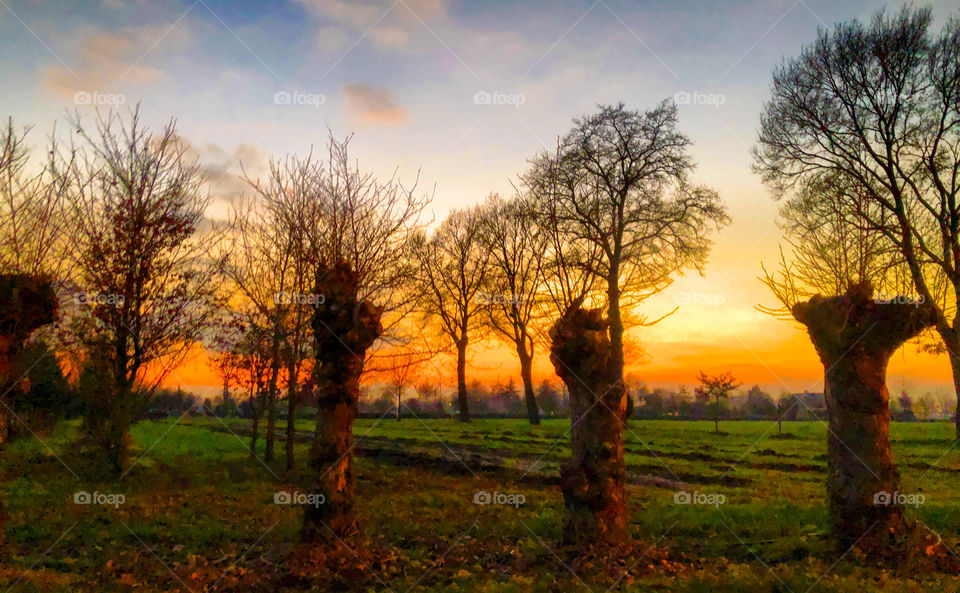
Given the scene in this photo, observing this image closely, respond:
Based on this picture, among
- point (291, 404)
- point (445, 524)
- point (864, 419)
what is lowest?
point (445, 524)

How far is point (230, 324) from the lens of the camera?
64.4 feet

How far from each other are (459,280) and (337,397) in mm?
34146

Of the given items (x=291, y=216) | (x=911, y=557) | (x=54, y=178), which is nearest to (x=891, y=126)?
(x=911, y=557)

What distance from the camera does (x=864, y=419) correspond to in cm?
1069

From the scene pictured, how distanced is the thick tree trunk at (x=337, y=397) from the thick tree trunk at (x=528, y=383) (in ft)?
95.7

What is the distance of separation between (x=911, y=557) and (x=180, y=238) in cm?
2040

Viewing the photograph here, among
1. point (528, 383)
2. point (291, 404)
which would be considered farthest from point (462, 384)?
point (291, 404)

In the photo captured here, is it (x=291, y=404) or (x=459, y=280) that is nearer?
(x=291, y=404)

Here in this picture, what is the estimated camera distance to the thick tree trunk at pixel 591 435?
10.6 m

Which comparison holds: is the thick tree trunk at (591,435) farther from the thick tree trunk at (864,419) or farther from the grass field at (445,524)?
the thick tree trunk at (864,419)

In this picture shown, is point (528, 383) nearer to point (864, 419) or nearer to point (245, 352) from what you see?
point (245, 352)

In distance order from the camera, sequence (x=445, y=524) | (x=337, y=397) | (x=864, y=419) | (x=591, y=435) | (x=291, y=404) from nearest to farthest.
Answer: (x=864, y=419) < (x=337, y=397) < (x=591, y=435) < (x=445, y=524) < (x=291, y=404)

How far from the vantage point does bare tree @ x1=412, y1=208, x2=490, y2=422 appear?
43688 millimetres

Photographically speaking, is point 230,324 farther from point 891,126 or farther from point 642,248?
point 891,126
